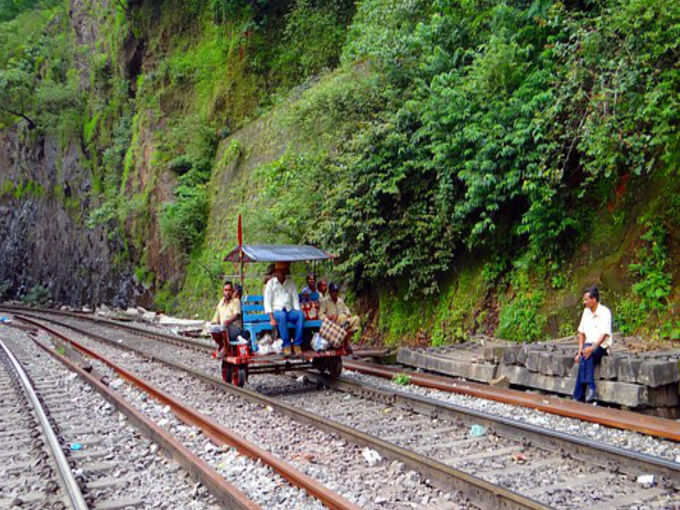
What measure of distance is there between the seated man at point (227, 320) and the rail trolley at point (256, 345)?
0.37ft

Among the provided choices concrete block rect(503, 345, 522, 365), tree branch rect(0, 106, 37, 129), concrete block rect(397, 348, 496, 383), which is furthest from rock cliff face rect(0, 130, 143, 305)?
concrete block rect(503, 345, 522, 365)

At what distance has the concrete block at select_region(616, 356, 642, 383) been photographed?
22.3 ft

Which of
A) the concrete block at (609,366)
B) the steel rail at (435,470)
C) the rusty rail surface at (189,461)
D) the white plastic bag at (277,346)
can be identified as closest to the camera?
the steel rail at (435,470)

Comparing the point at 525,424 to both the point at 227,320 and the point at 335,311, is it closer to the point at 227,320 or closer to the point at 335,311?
the point at 335,311

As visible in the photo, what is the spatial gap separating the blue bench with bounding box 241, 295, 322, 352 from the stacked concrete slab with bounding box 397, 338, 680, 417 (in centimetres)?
249

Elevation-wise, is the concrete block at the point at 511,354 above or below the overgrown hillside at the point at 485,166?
below

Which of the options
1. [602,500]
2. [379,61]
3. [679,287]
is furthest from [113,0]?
[602,500]

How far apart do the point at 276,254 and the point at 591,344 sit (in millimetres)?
4926

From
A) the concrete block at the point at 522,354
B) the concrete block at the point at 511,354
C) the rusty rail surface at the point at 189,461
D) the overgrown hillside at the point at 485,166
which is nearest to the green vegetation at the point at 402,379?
the concrete block at the point at 511,354

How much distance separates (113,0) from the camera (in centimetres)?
3844

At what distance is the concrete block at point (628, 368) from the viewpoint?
6.81 m

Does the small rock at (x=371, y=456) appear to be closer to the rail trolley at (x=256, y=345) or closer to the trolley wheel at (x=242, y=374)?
the rail trolley at (x=256, y=345)

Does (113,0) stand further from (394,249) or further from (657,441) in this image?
(657,441)

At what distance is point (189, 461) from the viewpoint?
212 inches
